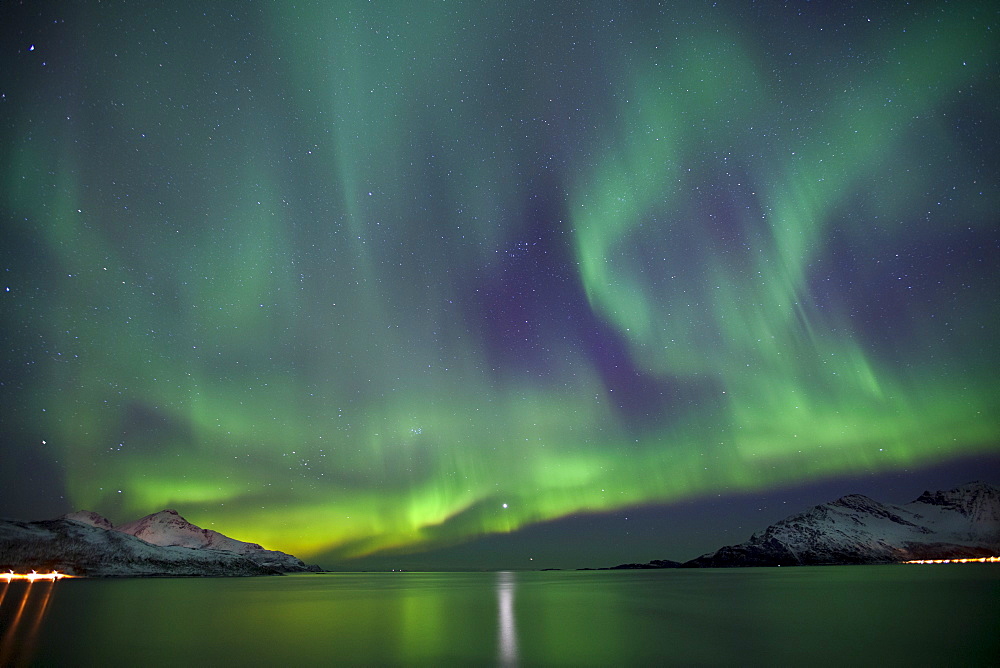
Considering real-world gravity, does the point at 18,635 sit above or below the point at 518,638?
above

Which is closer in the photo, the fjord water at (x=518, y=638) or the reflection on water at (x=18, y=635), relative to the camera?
the reflection on water at (x=18, y=635)

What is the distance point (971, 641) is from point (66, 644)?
4389cm

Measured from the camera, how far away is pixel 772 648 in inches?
982

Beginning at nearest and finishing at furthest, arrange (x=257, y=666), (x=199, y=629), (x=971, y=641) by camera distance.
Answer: (x=257, y=666)
(x=971, y=641)
(x=199, y=629)

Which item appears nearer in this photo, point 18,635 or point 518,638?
point 18,635

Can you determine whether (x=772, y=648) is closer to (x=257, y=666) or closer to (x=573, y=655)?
(x=573, y=655)

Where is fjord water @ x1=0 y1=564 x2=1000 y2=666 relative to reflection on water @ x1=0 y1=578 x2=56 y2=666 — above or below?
below

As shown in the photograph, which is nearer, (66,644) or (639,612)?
(66,644)

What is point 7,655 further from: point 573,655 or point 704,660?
point 704,660

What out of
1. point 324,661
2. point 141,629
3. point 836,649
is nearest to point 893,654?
point 836,649

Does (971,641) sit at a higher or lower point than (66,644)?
lower

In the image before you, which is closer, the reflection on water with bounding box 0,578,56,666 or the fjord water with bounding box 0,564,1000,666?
the reflection on water with bounding box 0,578,56,666

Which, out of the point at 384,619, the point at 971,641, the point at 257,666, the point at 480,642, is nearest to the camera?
the point at 257,666

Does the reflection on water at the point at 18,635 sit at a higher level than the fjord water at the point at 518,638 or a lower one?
higher
